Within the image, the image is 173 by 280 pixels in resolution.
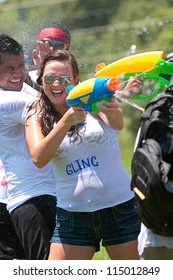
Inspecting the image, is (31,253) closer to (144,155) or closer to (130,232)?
(130,232)

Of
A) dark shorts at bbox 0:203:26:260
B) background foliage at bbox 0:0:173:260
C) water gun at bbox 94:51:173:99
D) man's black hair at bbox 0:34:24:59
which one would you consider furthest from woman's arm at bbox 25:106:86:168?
background foliage at bbox 0:0:173:260

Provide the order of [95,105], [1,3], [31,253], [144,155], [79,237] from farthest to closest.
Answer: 1. [1,3]
2. [31,253]
3. [79,237]
4. [95,105]
5. [144,155]

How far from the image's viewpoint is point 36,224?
6.23 m

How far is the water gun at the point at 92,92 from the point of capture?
517cm

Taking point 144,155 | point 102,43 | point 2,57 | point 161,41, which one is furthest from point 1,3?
point 144,155

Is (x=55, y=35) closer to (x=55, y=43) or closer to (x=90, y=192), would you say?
(x=55, y=43)

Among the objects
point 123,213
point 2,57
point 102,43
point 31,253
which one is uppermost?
point 2,57

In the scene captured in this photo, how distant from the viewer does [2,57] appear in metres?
6.57

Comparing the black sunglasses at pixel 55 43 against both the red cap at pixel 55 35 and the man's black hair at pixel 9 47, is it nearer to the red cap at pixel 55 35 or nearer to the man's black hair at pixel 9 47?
the red cap at pixel 55 35

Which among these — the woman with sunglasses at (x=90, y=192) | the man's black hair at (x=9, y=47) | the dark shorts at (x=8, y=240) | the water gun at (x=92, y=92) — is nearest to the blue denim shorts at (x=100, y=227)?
the woman with sunglasses at (x=90, y=192)

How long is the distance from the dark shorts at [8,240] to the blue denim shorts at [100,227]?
917mm

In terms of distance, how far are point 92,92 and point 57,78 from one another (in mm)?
694

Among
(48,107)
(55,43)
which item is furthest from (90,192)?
(55,43)

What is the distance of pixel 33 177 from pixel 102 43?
672 inches
